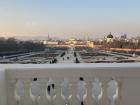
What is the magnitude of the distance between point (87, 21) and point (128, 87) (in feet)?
3.45

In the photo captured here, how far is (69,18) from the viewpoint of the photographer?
2.96 metres

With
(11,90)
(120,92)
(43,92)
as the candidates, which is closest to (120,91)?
(120,92)

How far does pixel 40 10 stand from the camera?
2959mm

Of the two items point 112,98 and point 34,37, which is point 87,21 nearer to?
point 34,37

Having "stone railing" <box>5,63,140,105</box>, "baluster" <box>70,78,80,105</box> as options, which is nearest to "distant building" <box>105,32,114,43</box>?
"stone railing" <box>5,63,140,105</box>

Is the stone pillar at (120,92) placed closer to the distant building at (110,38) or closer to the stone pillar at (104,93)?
the stone pillar at (104,93)

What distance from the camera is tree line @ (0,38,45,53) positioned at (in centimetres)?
288

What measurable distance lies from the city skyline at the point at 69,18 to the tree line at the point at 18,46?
0.07m

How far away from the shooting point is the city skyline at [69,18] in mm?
2918

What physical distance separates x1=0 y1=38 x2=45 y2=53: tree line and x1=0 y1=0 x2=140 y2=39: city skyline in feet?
0.22

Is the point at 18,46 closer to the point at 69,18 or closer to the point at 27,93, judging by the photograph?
the point at 69,18

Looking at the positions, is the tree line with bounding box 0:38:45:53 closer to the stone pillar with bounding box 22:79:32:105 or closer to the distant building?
the distant building

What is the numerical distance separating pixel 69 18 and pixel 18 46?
1.95ft

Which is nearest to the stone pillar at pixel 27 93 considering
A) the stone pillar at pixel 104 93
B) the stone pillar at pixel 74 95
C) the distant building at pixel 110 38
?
the stone pillar at pixel 74 95
